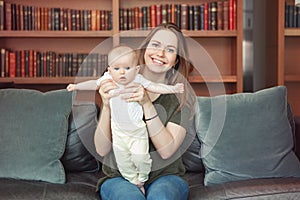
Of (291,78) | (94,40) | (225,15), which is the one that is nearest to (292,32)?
(291,78)

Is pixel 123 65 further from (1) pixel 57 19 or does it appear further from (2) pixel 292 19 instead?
(2) pixel 292 19

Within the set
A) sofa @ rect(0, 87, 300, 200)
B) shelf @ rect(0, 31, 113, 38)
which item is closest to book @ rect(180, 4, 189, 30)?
shelf @ rect(0, 31, 113, 38)

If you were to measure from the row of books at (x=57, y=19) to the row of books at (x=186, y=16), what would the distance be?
17 cm

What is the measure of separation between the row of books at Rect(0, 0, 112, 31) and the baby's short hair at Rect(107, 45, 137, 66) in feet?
→ 6.55

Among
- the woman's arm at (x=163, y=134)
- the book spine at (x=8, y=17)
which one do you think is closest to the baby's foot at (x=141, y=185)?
the woman's arm at (x=163, y=134)

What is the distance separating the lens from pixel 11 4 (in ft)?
10.9

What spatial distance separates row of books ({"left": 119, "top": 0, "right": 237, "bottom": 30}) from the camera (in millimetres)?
3344

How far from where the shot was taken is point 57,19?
3348 mm

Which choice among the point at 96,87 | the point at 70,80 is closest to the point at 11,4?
the point at 70,80

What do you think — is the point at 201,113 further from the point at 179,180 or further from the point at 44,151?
the point at 44,151

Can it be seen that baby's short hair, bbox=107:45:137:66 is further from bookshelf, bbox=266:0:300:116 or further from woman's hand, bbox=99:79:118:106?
bookshelf, bbox=266:0:300:116

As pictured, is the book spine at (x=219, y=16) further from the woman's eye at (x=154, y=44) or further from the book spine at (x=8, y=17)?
the woman's eye at (x=154, y=44)

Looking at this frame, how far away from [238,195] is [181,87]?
0.51 metres

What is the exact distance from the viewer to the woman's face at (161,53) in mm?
A: 1446
